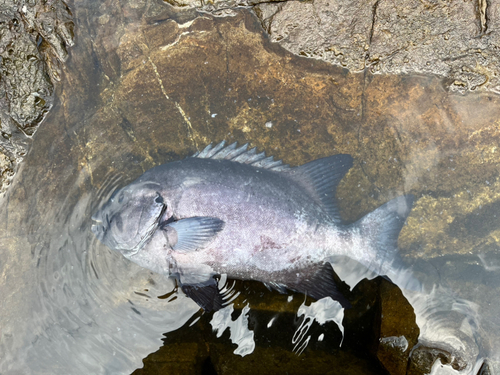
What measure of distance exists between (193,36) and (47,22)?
138cm

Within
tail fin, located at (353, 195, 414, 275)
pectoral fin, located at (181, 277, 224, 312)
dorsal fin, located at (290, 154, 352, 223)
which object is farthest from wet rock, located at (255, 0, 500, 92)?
pectoral fin, located at (181, 277, 224, 312)

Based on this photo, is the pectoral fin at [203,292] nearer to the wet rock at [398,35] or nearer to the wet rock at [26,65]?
the wet rock at [26,65]

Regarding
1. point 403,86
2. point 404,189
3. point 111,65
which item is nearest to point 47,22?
point 111,65

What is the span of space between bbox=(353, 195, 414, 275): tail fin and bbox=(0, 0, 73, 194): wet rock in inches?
126

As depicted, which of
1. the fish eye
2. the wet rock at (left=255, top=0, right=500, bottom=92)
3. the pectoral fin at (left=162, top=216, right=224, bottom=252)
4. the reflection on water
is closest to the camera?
the pectoral fin at (left=162, top=216, right=224, bottom=252)

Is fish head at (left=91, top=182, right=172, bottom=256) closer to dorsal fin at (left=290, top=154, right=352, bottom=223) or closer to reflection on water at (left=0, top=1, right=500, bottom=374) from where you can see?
reflection on water at (left=0, top=1, right=500, bottom=374)

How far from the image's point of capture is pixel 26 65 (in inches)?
133

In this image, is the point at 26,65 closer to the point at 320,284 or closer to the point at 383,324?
the point at 320,284

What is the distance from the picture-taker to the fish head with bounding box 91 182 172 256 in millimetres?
3002

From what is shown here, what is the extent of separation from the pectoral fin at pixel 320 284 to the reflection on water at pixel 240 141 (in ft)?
0.61

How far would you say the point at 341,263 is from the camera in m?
3.31

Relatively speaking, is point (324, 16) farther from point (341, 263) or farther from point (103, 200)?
point (103, 200)

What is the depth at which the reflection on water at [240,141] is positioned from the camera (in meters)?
3.24

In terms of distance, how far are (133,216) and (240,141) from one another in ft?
4.07
